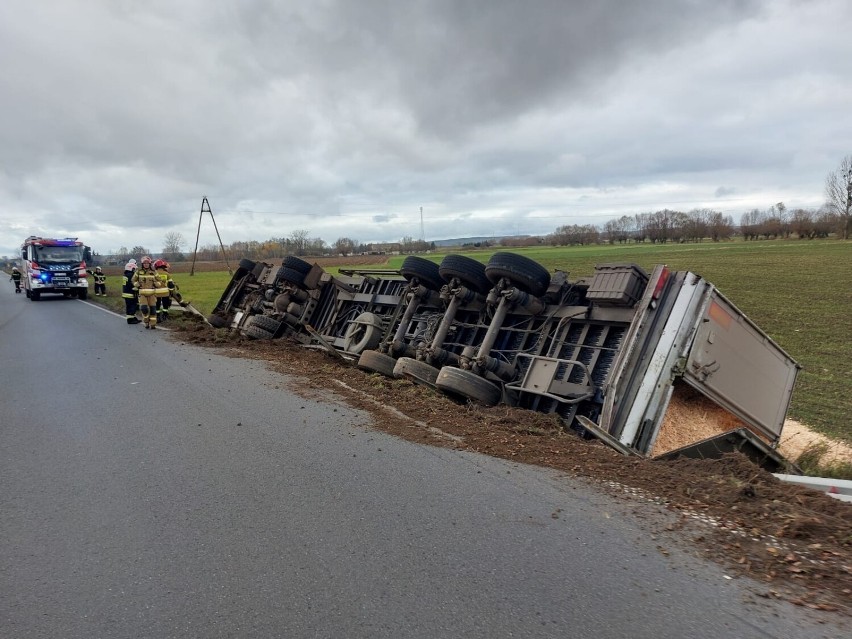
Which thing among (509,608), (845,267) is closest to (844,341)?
(509,608)

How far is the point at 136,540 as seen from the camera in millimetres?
3086

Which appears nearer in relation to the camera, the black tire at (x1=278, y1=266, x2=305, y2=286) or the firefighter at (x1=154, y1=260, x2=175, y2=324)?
the black tire at (x1=278, y1=266, x2=305, y2=286)

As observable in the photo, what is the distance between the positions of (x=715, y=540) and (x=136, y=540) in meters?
3.07

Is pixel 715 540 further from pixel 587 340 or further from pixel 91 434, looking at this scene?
pixel 91 434

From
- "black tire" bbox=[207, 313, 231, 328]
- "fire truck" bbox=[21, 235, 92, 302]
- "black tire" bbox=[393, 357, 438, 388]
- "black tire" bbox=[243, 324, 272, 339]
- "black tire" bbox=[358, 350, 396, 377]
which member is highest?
"black tire" bbox=[393, 357, 438, 388]

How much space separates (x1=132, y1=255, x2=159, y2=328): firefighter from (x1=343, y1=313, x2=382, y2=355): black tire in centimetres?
614

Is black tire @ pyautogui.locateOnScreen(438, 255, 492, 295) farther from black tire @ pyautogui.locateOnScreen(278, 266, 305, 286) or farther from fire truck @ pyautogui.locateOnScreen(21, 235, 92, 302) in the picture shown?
fire truck @ pyautogui.locateOnScreen(21, 235, 92, 302)

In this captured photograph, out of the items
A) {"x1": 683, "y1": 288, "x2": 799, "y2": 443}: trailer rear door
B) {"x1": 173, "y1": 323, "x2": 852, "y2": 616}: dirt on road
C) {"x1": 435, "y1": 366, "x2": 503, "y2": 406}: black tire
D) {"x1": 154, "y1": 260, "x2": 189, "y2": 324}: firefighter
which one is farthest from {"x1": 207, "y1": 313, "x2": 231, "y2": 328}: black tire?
{"x1": 683, "y1": 288, "x2": 799, "y2": 443}: trailer rear door

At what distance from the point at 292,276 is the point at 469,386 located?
5.46 meters

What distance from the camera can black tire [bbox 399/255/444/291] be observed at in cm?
759

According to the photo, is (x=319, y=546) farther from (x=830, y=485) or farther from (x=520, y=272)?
(x=520, y=272)

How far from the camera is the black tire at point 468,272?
6.85 meters

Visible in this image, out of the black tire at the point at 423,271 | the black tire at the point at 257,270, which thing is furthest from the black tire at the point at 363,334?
the black tire at the point at 257,270

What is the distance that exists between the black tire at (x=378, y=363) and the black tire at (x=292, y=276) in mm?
3510
